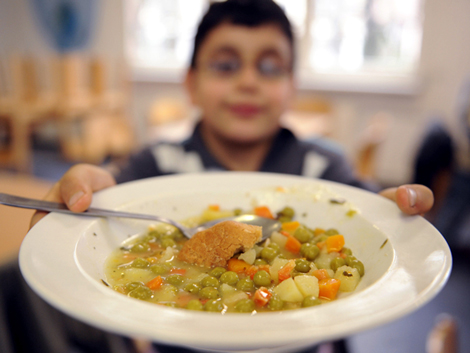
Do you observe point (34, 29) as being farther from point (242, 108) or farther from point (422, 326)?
point (422, 326)

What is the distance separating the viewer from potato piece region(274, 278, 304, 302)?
0.95m

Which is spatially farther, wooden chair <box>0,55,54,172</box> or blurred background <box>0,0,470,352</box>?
wooden chair <box>0,55,54,172</box>

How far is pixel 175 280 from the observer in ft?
3.42

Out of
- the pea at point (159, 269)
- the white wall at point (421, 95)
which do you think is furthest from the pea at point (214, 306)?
the white wall at point (421, 95)

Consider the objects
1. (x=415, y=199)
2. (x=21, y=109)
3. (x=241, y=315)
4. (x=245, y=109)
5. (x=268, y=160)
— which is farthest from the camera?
(x=21, y=109)

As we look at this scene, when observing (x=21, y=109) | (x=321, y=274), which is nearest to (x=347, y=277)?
(x=321, y=274)

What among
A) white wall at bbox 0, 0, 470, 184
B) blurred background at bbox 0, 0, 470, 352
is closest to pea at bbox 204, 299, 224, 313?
blurred background at bbox 0, 0, 470, 352

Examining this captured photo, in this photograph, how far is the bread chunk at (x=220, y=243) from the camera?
3.61 feet

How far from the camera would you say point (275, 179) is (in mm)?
1558

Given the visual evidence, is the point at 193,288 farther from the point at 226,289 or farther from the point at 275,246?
the point at 275,246

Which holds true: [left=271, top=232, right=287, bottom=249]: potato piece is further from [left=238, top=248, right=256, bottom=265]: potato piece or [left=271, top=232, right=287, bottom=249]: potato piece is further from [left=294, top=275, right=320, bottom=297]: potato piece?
[left=294, top=275, right=320, bottom=297]: potato piece

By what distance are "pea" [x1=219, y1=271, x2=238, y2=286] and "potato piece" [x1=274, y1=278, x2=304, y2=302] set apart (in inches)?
5.4

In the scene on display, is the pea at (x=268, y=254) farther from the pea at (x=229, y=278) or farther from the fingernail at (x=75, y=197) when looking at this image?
the fingernail at (x=75, y=197)

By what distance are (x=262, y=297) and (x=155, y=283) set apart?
10.9 inches
